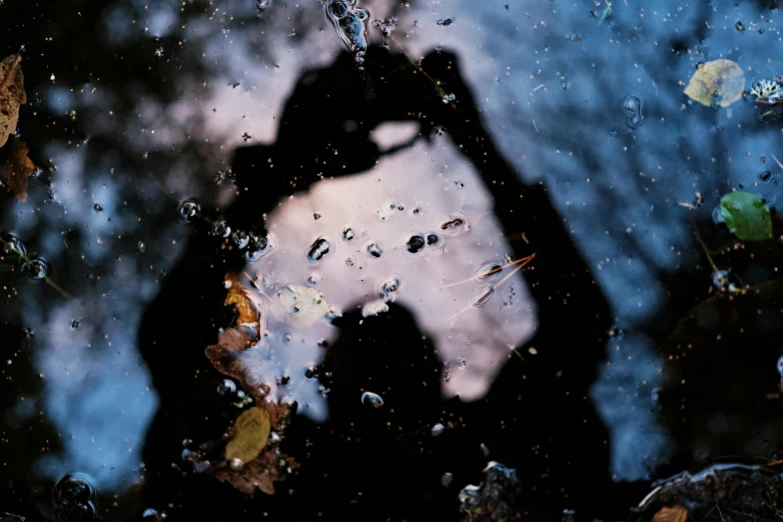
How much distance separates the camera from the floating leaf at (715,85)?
1.18 metres

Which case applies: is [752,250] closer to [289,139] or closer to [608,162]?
[608,162]

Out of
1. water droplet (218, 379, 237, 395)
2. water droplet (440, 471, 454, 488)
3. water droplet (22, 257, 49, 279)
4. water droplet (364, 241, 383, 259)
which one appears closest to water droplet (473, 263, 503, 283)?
water droplet (364, 241, 383, 259)

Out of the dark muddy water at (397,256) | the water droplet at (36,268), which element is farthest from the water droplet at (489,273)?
the water droplet at (36,268)

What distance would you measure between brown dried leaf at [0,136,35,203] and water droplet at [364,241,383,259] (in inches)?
26.3

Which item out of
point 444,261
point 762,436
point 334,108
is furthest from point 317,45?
point 762,436

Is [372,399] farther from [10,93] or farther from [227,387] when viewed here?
[10,93]

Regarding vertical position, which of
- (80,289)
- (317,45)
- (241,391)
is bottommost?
(241,391)

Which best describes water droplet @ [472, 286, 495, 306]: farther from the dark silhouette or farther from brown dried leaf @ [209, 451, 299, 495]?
brown dried leaf @ [209, 451, 299, 495]

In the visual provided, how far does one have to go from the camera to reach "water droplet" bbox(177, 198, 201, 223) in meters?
1.12

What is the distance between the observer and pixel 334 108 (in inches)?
44.4

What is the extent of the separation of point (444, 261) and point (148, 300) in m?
0.52

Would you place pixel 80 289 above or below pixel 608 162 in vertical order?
below

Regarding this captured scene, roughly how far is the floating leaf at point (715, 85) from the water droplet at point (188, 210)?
0.89 metres

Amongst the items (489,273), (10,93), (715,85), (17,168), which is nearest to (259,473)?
(489,273)
